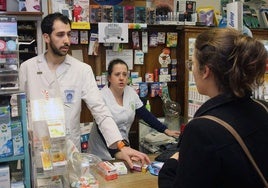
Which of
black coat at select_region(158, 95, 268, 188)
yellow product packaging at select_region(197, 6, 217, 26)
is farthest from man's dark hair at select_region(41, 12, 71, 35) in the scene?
black coat at select_region(158, 95, 268, 188)

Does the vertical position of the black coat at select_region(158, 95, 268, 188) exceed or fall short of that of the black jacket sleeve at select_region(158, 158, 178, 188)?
it exceeds it

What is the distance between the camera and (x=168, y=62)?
400cm

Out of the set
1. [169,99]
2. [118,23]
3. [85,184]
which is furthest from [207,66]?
[169,99]

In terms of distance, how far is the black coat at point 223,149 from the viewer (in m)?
1.01

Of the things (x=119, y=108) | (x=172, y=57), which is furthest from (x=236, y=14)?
(x=172, y=57)

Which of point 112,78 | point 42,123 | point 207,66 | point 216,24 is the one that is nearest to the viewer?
point 207,66

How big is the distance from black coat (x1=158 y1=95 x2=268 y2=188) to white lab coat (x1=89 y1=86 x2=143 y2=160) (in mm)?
Result: 1951

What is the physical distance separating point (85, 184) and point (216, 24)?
2.77 metres

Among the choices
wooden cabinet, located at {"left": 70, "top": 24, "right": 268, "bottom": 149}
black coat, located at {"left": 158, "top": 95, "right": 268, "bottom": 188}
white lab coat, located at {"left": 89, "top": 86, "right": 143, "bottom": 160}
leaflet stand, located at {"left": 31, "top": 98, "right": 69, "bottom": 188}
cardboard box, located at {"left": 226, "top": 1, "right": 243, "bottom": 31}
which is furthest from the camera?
wooden cabinet, located at {"left": 70, "top": 24, "right": 268, "bottom": 149}

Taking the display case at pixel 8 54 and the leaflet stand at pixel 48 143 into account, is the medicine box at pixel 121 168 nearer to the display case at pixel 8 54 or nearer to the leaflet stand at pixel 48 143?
the leaflet stand at pixel 48 143

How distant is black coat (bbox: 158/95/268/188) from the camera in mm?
1013

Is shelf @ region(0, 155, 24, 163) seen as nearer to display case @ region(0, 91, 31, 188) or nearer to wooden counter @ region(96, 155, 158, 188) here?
display case @ region(0, 91, 31, 188)

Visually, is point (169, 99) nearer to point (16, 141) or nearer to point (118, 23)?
point (118, 23)

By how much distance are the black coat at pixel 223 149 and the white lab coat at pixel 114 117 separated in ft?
6.40
